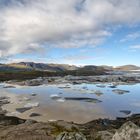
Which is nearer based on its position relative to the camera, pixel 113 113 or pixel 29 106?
pixel 113 113

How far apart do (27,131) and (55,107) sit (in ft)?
71.7

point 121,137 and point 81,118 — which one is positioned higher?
point 121,137

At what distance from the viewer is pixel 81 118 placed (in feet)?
93.4

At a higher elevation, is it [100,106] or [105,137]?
[105,137]

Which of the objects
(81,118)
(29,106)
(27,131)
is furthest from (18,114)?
(27,131)

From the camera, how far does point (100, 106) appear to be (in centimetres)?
3612

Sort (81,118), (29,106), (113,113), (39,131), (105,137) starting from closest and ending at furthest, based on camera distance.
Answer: (105,137)
(39,131)
(81,118)
(113,113)
(29,106)

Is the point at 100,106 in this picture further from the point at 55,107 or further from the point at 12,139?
the point at 12,139

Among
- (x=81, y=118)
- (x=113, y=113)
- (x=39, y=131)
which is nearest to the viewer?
(x=39, y=131)

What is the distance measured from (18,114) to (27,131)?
1699cm

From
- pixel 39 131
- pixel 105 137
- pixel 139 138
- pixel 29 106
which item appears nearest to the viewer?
pixel 139 138

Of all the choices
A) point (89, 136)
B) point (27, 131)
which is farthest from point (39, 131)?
point (89, 136)

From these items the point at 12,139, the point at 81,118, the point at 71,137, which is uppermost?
the point at 71,137

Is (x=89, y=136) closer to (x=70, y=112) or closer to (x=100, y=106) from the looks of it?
(x=70, y=112)
